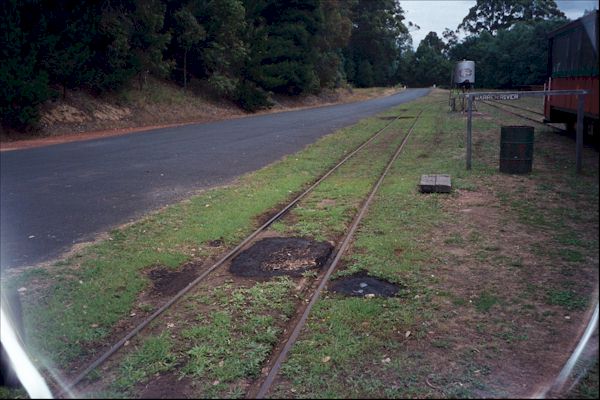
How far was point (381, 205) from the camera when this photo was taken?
10148mm

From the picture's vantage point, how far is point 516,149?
12758mm

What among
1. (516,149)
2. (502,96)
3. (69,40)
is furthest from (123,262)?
(69,40)

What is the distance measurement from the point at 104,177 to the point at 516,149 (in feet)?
31.7

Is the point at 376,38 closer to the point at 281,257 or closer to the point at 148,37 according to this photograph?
the point at 148,37

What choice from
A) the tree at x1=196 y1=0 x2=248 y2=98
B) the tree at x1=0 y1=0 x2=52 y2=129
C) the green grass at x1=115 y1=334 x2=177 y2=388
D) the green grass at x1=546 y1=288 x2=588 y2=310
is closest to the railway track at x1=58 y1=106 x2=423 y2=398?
the green grass at x1=115 y1=334 x2=177 y2=388

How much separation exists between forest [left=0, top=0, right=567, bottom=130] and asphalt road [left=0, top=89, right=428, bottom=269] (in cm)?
570

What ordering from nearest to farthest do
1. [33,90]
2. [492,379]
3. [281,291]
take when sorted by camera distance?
[492,379]
[281,291]
[33,90]

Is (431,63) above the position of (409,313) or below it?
above

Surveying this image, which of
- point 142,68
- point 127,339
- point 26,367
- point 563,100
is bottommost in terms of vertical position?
point 127,339

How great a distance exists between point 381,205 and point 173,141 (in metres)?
14.2

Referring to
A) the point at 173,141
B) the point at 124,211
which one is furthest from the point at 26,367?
the point at 173,141

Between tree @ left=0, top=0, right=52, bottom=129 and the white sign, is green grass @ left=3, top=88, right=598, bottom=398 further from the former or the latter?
tree @ left=0, top=0, right=52, bottom=129

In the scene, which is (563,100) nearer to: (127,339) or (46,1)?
(127,339)

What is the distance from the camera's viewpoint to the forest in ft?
74.1
